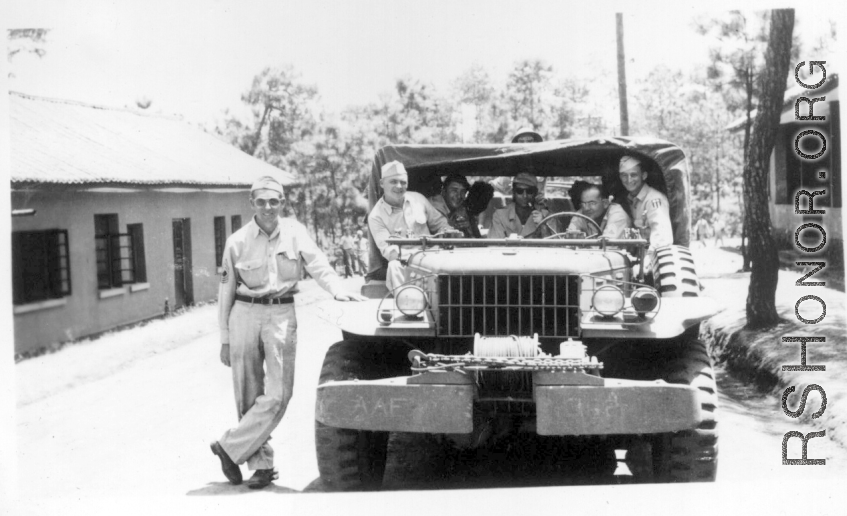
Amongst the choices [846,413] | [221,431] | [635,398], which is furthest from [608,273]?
[221,431]

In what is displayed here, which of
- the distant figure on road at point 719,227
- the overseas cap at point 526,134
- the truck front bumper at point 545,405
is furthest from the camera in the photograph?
the distant figure on road at point 719,227

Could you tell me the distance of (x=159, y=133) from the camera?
230 inches

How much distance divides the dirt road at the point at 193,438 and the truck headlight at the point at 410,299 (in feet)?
1.29

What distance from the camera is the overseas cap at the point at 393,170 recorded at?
5418mm

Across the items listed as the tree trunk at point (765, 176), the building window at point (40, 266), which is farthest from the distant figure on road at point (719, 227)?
the building window at point (40, 266)

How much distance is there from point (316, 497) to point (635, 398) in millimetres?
1804

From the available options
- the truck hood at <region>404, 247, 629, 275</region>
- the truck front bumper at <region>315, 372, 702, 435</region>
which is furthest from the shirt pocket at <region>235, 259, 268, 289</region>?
the truck front bumper at <region>315, 372, 702, 435</region>

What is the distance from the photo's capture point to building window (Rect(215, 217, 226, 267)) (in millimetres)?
5125

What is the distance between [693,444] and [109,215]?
3892 millimetres

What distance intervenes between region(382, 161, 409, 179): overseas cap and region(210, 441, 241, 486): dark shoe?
199cm

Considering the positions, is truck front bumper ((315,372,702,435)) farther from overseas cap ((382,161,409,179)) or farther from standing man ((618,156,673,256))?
overseas cap ((382,161,409,179))

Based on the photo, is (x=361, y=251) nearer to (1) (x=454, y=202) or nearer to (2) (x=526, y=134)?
(1) (x=454, y=202)

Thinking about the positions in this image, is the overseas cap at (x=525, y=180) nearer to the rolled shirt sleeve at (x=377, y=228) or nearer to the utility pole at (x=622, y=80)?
the utility pole at (x=622, y=80)

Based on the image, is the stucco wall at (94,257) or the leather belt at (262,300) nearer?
the leather belt at (262,300)
